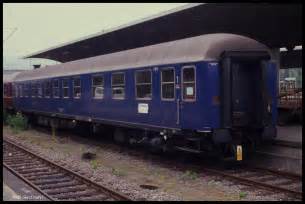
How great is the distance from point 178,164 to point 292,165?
9.45ft

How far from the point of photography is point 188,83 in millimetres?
11719

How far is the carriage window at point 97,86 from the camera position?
16.4 meters

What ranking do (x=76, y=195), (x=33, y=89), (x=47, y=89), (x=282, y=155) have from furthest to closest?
1. (x=33, y=89)
2. (x=47, y=89)
3. (x=282, y=155)
4. (x=76, y=195)

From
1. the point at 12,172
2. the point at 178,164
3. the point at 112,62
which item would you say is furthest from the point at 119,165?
the point at 112,62

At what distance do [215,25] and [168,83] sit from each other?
6.58 m

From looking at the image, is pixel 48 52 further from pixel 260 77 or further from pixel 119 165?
pixel 260 77

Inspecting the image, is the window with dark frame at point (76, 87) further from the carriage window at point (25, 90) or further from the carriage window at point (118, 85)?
the carriage window at point (25, 90)

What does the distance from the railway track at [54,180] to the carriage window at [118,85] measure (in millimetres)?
2923

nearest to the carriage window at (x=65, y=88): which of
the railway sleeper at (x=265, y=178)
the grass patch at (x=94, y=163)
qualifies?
the grass patch at (x=94, y=163)

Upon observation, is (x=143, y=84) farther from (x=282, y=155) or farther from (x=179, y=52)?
(x=282, y=155)

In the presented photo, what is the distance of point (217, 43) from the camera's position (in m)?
11.4

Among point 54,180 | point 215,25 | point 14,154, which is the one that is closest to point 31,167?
point 54,180

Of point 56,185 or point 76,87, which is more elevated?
point 76,87

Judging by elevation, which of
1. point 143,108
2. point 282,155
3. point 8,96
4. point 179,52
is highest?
point 179,52
